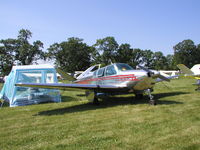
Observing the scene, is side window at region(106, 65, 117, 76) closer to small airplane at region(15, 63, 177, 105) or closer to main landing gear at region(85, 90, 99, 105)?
small airplane at region(15, 63, 177, 105)

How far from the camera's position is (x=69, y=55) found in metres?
64.6

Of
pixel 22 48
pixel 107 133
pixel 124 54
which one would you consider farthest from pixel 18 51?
pixel 107 133

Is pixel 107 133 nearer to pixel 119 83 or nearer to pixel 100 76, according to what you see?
pixel 119 83

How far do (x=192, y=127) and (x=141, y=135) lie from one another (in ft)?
4.60

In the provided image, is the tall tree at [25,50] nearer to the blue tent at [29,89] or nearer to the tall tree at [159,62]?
the blue tent at [29,89]

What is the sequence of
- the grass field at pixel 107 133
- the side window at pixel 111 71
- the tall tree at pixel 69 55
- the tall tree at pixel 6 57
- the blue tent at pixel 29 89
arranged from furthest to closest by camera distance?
the tall tree at pixel 69 55 → the tall tree at pixel 6 57 → the blue tent at pixel 29 89 → the side window at pixel 111 71 → the grass field at pixel 107 133

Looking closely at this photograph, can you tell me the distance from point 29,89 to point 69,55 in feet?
187

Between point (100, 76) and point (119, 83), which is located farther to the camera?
point (100, 76)

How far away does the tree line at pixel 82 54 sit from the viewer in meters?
53.0

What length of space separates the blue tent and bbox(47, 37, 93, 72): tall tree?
54.7 metres

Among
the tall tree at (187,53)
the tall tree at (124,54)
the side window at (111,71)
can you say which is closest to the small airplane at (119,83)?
the side window at (111,71)

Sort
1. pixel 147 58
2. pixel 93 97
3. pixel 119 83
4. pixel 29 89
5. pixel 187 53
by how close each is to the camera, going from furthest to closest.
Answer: pixel 147 58
pixel 187 53
pixel 29 89
pixel 93 97
pixel 119 83

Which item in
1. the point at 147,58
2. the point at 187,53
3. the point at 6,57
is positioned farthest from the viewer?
the point at 147,58

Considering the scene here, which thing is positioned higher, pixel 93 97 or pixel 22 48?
pixel 22 48
